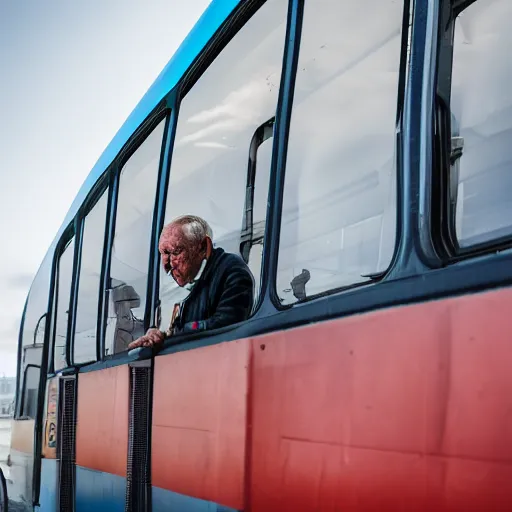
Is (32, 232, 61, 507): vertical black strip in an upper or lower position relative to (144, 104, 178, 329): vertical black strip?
lower

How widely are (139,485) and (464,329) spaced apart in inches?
94.2

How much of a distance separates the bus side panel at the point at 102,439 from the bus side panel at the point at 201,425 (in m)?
0.49

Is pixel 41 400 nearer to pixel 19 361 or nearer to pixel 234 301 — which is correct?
pixel 19 361

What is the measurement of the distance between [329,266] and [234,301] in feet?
2.41

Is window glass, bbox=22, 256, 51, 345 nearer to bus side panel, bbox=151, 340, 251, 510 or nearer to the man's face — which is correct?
the man's face

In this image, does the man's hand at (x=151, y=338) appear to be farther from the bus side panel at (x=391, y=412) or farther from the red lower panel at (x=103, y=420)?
the bus side panel at (x=391, y=412)

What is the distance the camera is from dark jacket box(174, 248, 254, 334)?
326cm

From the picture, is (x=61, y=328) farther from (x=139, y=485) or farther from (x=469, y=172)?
(x=469, y=172)

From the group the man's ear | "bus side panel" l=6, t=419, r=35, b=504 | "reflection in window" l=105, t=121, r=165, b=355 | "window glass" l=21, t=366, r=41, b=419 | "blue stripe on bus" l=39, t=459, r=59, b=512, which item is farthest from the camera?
"window glass" l=21, t=366, r=41, b=419

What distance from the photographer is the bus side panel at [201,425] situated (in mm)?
3010

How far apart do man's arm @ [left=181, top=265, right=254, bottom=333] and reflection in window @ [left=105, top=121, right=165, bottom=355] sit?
92 centimetres

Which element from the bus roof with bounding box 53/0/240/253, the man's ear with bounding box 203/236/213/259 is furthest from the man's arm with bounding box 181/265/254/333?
the bus roof with bounding box 53/0/240/253

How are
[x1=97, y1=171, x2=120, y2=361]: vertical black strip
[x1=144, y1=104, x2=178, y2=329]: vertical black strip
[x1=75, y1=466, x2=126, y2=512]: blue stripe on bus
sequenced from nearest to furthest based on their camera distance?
[x1=144, y1=104, x2=178, y2=329]: vertical black strip, [x1=75, y1=466, x2=126, y2=512]: blue stripe on bus, [x1=97, y1=171, x2=120, y2=361]: vertical black strip

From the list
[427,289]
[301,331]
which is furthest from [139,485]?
[427,289]
